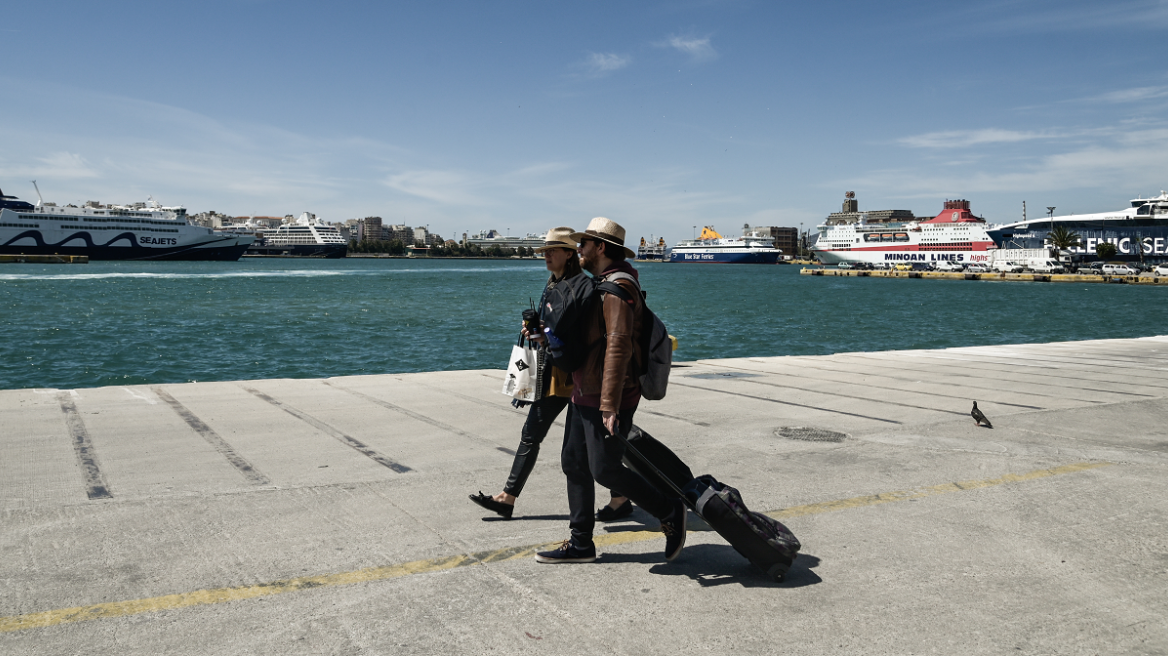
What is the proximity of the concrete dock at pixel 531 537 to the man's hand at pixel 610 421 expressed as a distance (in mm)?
711

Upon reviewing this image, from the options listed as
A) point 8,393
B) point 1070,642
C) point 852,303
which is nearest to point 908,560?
point 1070,642

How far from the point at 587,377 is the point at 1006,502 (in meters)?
2.95

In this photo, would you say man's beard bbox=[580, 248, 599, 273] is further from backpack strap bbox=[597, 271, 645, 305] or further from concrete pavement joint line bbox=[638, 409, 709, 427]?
concrete pavement joint line bbox=[638, 409, 709, 427]

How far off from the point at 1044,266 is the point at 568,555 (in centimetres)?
12243

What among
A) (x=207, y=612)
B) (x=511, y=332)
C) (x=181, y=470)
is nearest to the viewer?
(x=207, y=612)

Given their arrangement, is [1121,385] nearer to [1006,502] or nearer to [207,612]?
[1006,502]

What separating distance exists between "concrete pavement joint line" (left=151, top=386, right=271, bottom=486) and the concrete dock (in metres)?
0.04

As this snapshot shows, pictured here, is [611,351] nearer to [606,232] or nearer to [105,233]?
[606,232]

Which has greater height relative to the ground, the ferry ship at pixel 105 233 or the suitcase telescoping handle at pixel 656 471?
the ferry ship at pixel 105 233

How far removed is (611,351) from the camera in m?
3.95

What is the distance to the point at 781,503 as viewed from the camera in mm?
5145

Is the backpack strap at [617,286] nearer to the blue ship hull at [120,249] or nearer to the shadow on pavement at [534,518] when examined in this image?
the shadow on pavement at [534,518]

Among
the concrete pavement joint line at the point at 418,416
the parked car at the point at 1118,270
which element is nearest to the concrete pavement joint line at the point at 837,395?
the concrete pavement joint line at the point at 418,416

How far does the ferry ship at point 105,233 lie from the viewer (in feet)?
411
